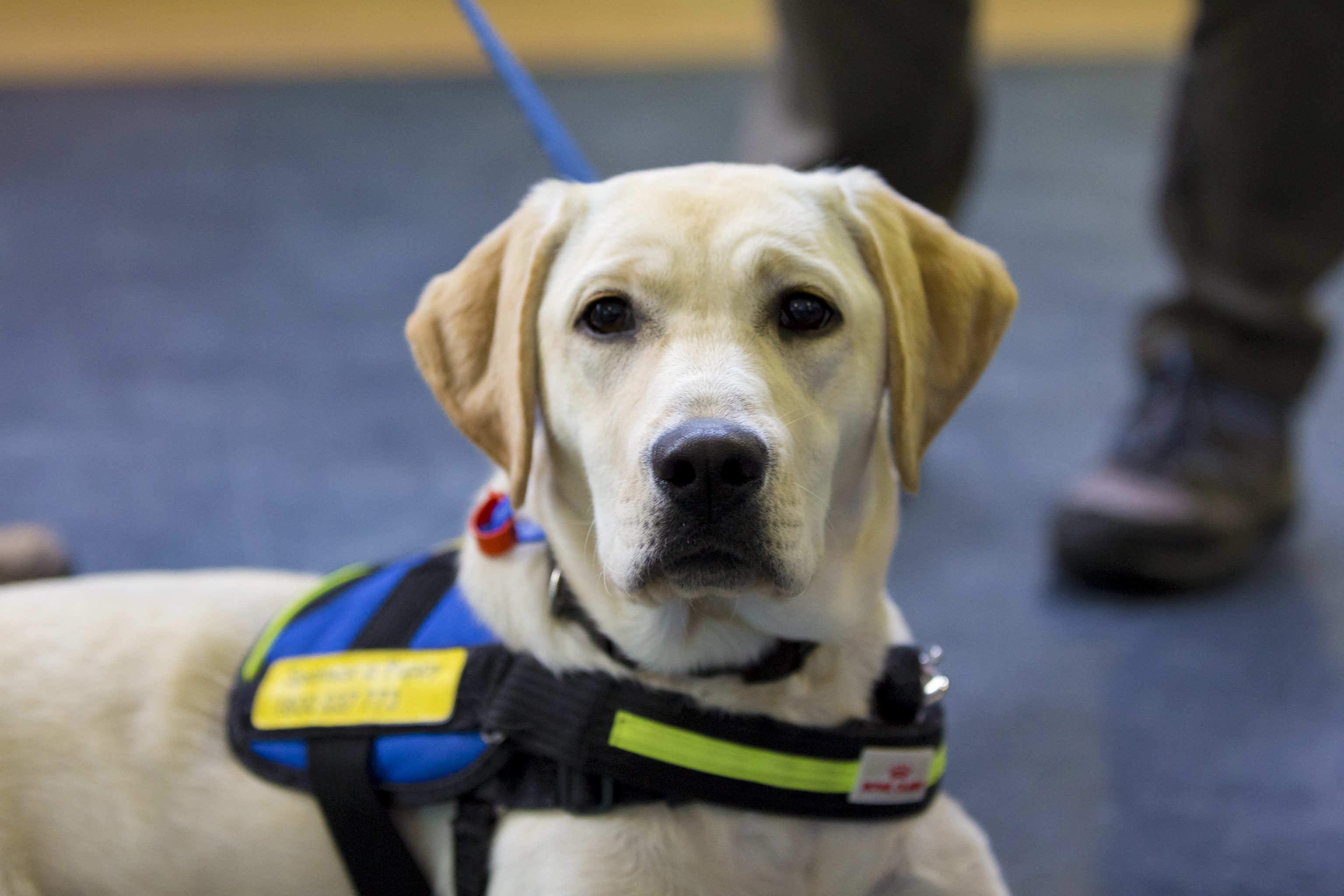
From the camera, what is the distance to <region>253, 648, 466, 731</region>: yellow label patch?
62.0 inches

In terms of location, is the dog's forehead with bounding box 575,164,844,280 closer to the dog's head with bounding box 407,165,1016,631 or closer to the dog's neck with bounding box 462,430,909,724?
the dog's head with bounding box 407,165,1016,631

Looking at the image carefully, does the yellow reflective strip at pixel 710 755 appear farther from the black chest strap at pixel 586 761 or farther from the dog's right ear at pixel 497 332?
the dog's right ear at pixel 497 332

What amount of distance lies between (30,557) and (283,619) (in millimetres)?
646

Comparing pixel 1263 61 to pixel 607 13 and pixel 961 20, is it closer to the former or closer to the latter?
pixel 961 20

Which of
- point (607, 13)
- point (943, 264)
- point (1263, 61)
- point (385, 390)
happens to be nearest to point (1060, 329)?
point (1263, 61)

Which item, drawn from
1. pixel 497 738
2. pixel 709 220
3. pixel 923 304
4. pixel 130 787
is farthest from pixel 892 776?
pixel 130 787

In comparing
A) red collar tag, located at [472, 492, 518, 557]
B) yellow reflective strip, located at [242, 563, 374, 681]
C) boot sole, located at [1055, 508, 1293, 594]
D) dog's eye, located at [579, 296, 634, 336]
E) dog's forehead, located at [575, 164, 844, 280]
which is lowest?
boot sole, located at [1055, 508, 1293, 594]

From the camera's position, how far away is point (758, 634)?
1.58 m

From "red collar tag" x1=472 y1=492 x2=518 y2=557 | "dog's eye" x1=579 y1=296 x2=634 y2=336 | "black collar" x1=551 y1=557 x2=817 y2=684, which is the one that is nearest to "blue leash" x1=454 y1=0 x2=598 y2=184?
"dog's eye" x1=579 y1=296 x2=634 y2=336

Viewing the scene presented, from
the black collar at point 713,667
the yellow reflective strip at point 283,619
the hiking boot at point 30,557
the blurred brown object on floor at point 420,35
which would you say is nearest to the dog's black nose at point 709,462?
the black collar at point 713,667

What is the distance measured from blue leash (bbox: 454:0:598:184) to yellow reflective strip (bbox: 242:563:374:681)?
0.69 metres

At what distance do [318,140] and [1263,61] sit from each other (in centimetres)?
397

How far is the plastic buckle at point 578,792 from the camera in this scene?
148 centimetres

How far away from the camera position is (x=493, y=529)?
1.71 meters
